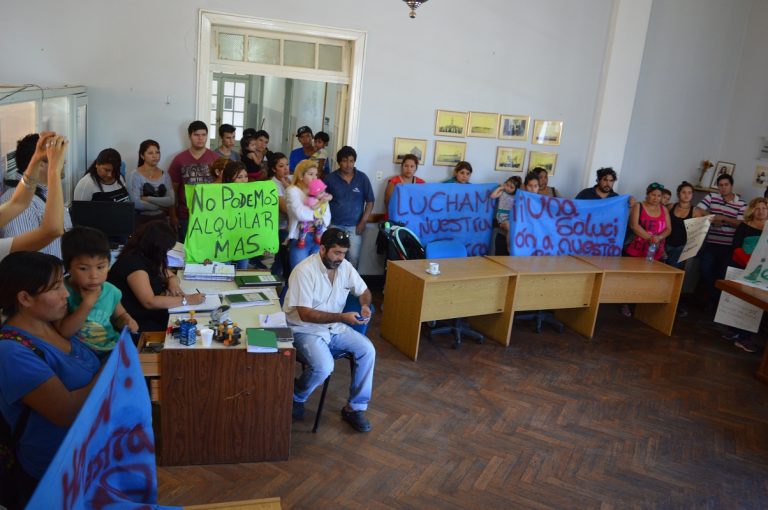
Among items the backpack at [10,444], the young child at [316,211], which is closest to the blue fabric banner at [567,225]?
the young child at [316,211]

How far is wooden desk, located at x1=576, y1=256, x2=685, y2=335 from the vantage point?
21.3 feet

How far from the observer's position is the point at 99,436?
1878 millimetres

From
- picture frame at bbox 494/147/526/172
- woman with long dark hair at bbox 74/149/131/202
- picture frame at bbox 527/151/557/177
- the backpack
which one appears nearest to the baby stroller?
picture frame at bbox 494/147/526/172

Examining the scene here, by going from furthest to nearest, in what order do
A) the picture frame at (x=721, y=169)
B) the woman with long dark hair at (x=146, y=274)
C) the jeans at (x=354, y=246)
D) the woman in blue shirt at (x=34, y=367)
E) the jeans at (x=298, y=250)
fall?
1. the picture frame at (x=721, y=169)
2. the jeans at (x=354, y=246)
3. the jeans at (x=298, y=250)
4. the woman with long dark hair at (x=146, y=274)
5. the woman in blue shirt at (x=34, y=367)

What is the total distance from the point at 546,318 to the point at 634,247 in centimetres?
145

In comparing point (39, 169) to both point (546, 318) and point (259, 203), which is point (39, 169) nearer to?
point (259, 203)

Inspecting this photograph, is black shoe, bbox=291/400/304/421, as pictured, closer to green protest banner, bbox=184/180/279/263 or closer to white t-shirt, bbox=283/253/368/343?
white t-shirt, bbox=283/253/368/343

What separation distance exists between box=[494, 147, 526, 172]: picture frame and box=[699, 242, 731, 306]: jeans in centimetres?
238

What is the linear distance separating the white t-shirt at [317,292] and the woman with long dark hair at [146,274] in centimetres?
62

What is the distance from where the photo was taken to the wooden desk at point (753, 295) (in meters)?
5.65

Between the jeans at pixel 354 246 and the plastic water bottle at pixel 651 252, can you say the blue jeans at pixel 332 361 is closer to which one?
the jeans at pixel 354 246

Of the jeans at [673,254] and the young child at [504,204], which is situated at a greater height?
the young child at [504,204]

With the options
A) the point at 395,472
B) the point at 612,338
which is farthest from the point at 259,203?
the point at 612,338

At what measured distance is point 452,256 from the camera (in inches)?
255
